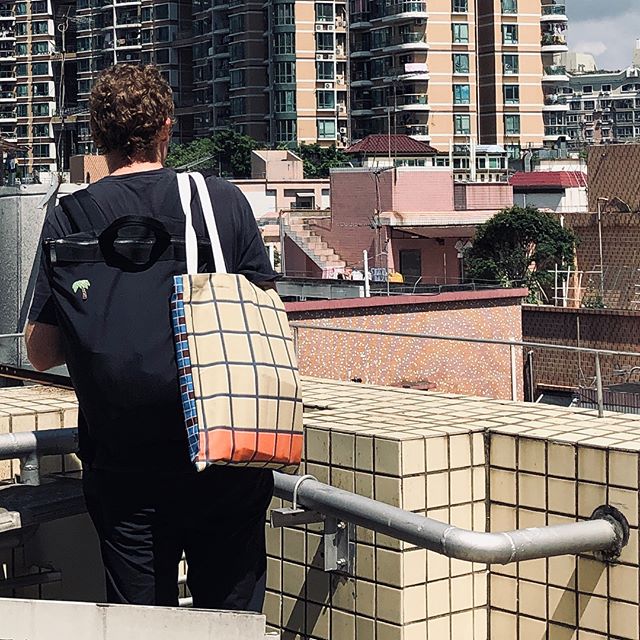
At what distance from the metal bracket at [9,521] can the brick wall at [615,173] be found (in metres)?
34.7

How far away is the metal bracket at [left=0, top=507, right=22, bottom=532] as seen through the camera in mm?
2893

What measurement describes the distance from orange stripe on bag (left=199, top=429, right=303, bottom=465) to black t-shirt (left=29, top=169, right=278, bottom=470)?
0.25 m

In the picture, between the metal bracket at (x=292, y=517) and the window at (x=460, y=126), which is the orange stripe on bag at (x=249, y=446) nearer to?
the metal bracket at (x=292, y=517)

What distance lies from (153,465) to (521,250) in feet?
136

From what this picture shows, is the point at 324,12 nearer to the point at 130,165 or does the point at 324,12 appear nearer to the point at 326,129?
the point at 326,129

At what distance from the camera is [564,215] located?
40781 mm

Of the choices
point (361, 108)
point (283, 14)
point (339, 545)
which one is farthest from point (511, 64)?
point (339, 545)

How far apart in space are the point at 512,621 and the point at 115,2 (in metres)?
99.3

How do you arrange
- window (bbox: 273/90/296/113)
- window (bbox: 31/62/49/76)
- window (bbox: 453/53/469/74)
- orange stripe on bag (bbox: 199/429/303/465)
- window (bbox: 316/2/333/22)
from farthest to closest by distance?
1. window (bbox: 31/62/49/76)
2. window (bbox: 273/90/296/113)
3. window (bbox: 316/2/333/22)
4. window (bbox: 453/53/469/74)
5. orange stripe on bag (bbox: 199/429/303/465)

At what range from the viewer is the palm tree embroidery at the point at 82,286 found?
2422mm

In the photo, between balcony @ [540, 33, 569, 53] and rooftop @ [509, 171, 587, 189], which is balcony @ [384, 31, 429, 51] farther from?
rooftop @ [509, 171, 587, 189]

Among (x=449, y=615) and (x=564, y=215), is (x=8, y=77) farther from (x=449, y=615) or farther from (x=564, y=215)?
(x=449, y=615)

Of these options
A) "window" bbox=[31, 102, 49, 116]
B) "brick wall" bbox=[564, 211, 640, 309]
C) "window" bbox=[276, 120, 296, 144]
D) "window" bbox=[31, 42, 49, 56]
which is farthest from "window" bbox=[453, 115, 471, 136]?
"brick wall" bbox=[564, 211, 640, 309]

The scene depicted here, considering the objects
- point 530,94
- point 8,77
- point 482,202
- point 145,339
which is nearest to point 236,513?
point 145,339
